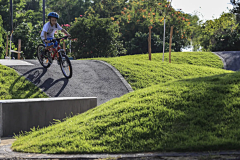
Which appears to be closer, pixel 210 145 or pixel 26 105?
pixel 210 145

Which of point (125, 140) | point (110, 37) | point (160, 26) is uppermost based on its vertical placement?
point (160, 26)

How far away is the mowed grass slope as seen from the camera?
4652 mm

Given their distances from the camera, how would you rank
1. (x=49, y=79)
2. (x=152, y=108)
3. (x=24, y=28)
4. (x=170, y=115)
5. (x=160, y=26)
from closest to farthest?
(x=170, y=115) → (x=152, y=108) → (x=49, y=79) → (x=24, y=28) → (x=160, y=26)

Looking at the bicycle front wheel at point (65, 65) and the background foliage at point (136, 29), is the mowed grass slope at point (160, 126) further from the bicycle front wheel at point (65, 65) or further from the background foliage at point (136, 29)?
the background foliage at point (136, 29)

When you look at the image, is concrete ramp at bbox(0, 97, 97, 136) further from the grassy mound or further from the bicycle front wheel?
the grassy mound

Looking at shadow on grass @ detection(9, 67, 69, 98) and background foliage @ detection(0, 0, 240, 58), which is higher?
background foliage @ detection(0, 0, 240, 58)

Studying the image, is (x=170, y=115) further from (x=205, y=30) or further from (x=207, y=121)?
(x=205, y=30)

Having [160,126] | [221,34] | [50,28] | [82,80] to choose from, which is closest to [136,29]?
[221,34]

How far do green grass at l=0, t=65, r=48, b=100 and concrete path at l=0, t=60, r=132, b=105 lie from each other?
295 millimetres

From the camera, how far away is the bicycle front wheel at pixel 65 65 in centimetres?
1074

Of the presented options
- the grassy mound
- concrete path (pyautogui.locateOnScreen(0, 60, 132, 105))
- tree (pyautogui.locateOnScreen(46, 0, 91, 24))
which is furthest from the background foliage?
concrete path (pyautogui.locateOnScreen(0, 60, 132, 105))

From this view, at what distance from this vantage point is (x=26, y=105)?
6984mm

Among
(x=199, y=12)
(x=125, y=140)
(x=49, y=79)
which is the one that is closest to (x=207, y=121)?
(x=125, y=140)

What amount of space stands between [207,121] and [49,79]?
7830 millimetres
